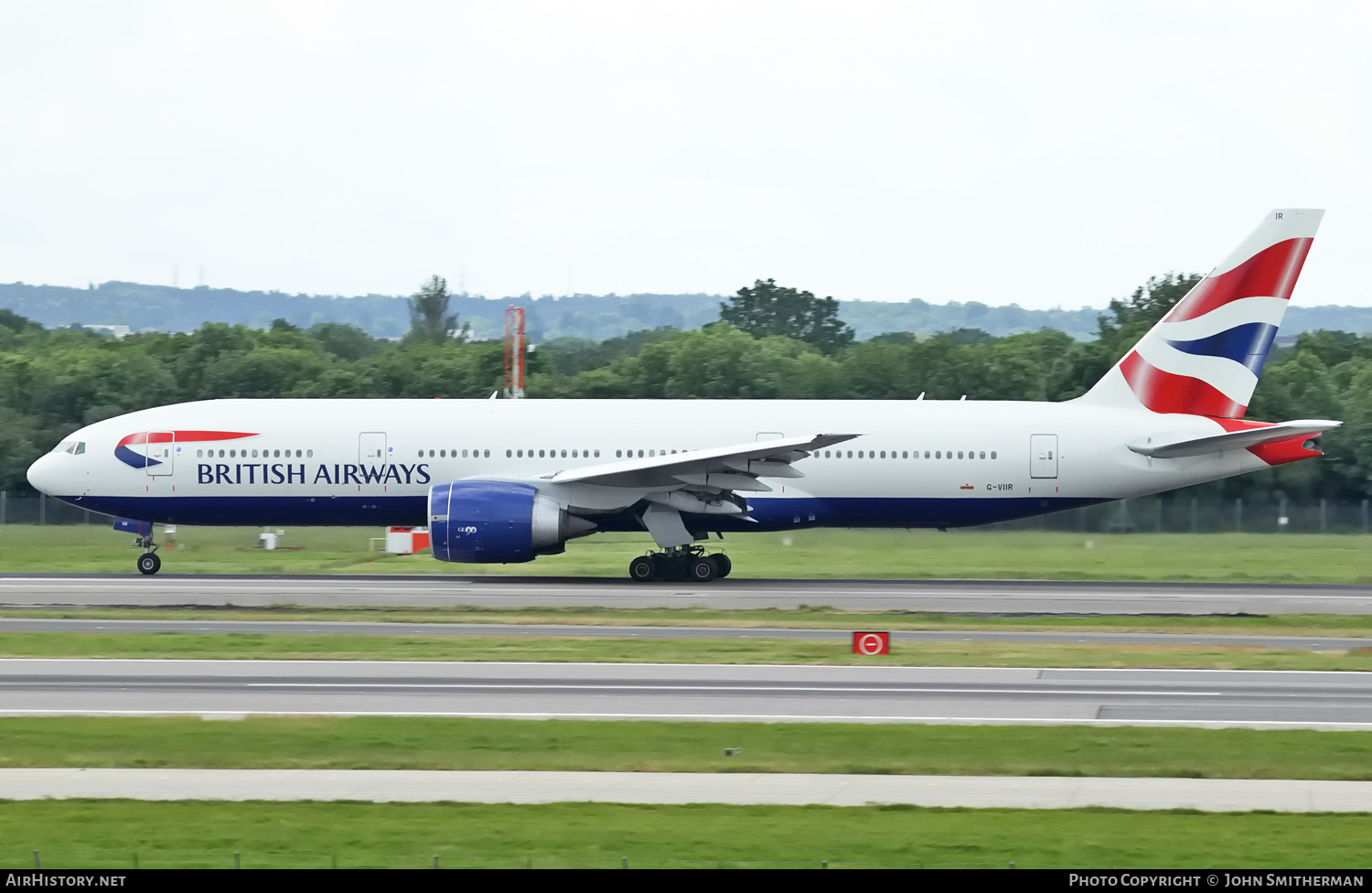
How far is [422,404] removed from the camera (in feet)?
123

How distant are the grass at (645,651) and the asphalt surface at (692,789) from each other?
8.08 meters

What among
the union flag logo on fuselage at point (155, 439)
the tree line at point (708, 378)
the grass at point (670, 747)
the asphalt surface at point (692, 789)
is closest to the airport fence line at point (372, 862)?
the asphalt surface at point (692, 789)

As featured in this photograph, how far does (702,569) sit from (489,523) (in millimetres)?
5157

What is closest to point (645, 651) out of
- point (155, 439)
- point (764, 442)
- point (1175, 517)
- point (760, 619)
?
point (760, 619)

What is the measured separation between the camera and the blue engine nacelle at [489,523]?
1329 inches

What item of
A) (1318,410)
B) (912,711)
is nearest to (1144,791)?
(912,711)

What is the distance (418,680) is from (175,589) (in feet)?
45.8

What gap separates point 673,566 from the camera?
35969mm

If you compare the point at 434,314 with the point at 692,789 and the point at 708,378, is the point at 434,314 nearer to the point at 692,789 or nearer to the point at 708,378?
the point at 708,378

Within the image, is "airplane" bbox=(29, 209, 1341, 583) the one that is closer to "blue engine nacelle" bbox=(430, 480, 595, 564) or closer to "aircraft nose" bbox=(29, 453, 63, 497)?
"aircraft nose" bbox=(29, 453, 63, 497)

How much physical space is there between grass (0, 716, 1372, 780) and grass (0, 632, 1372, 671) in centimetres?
546

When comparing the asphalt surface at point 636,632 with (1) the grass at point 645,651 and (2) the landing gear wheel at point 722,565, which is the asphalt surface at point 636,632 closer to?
(1) the grass at point 645,651

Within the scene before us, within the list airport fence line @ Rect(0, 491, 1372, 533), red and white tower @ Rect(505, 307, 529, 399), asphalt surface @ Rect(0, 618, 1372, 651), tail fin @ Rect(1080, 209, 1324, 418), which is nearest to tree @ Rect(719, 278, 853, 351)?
red and white tower @ Rect(505, 307, 529, 399)
